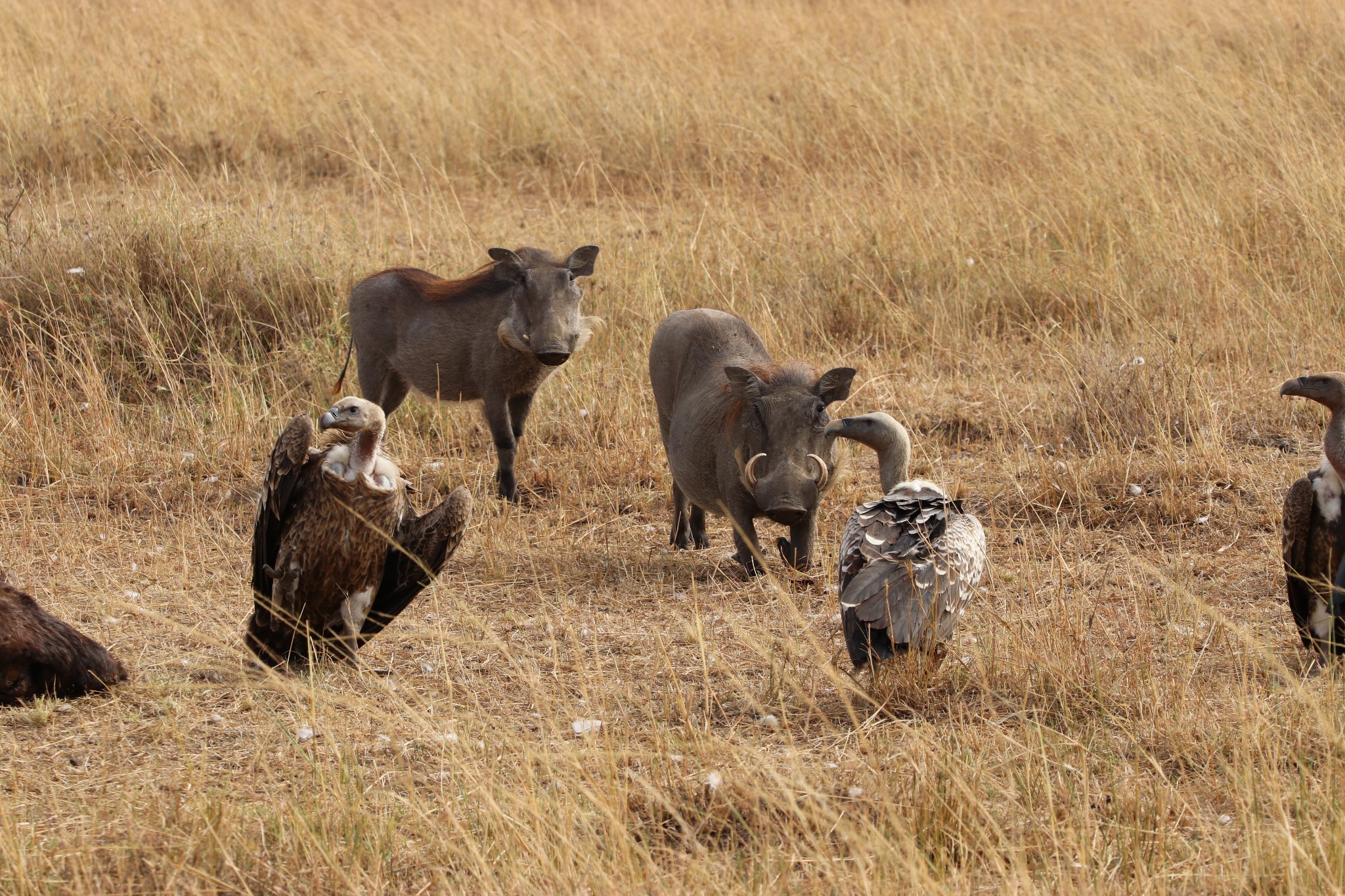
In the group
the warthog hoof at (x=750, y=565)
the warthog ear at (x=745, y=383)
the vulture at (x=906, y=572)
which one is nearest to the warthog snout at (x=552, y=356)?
the warthog ear at (x=745, y=383)

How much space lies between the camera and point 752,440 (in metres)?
5.28

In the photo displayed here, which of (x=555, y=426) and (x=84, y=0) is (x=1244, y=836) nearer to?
(x=555, y=426)

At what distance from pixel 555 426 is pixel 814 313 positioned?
72.6 inches

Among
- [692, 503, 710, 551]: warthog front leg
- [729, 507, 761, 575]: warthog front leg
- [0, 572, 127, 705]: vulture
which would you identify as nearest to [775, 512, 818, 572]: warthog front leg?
[729, 507, 761, 575]: warthog front leg

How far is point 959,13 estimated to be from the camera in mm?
13477

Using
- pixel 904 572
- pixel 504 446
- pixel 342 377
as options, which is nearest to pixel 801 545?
pixel 904 572

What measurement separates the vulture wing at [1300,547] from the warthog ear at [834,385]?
59.8 inches

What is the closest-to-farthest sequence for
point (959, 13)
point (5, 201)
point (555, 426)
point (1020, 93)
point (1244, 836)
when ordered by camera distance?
point (1244, 836) → point (555, 426) → point (5, 201) → point (1020, 93) → point (959, 13)

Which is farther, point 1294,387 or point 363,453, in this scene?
point 1294,387

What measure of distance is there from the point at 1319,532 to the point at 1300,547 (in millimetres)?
70

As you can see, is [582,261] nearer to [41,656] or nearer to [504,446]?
[504,446]

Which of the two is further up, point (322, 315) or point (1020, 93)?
point (1020, 93)

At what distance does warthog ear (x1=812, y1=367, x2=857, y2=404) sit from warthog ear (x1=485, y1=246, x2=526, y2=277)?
65.0 inches

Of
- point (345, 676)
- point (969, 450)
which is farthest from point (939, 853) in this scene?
point (969, 450)
